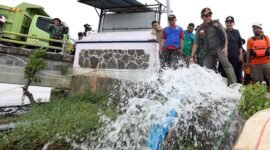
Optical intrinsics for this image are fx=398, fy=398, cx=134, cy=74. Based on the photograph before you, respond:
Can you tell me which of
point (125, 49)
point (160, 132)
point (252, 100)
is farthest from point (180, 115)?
point (125, 49)

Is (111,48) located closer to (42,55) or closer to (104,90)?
(104,90)

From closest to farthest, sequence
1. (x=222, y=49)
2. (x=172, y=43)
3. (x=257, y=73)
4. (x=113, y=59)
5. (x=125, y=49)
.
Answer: (x=222, y=49) < (x=257, y=73) < (x=172, y=43) < (x=125, y=49) < (x=113, y=59)

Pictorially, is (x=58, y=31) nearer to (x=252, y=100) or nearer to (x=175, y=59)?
(x=175, y=59)

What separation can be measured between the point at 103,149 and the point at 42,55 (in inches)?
194

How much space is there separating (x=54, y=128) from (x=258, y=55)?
12.4 feet

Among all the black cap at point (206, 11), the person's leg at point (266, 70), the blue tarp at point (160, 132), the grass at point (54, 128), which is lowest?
the grass at point (54, 128)

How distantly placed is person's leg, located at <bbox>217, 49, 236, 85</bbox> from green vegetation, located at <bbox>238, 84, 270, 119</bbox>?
2085 mm

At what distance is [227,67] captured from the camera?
6824 mm

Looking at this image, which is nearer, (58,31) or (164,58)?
(164,58)

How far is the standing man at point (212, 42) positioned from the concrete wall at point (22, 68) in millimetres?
4393

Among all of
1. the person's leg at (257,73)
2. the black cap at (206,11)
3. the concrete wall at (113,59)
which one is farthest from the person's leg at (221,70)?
the concrete wall at (113,59)

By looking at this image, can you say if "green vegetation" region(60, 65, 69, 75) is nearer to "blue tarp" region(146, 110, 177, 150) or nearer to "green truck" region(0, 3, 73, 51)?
"green truck" region(0, 3, 73, 51)

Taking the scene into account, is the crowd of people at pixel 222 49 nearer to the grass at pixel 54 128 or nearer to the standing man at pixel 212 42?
the standing man at pixel 212 42

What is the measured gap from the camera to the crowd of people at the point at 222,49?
6848 mm
